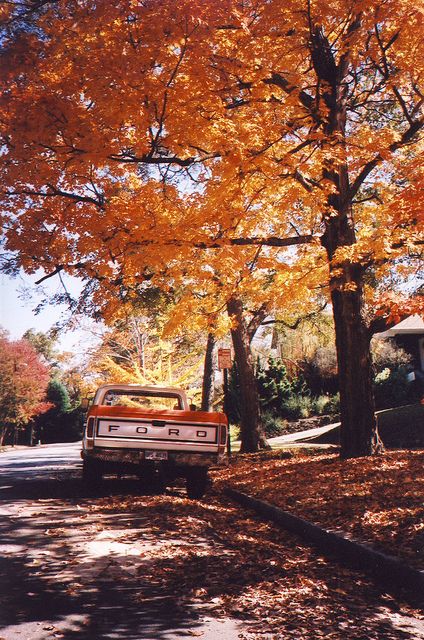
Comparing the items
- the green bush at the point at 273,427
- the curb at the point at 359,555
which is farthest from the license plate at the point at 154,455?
the green bush at the point at 273,427

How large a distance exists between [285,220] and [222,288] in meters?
2.99

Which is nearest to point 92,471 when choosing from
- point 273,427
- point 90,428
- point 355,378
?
point 90,428

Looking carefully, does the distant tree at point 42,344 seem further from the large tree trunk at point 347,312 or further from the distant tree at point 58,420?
the large tree trunk at point 347,312

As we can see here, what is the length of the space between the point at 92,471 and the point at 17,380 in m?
32.6

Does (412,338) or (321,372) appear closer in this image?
(321,372)

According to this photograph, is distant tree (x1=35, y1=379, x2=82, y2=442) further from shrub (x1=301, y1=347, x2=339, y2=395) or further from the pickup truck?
the pickup truck

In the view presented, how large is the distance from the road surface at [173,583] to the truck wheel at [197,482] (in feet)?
4.35

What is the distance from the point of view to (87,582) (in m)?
4.91

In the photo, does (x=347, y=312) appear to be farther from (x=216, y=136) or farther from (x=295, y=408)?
(x=295, y=408)

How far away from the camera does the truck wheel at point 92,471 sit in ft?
31.4

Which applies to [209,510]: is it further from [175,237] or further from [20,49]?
[20,49]

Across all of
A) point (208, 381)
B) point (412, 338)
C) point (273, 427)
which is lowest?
point (273, 427)

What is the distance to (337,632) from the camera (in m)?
3.92

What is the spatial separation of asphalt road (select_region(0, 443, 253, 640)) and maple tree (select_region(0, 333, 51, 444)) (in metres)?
32.9
